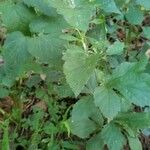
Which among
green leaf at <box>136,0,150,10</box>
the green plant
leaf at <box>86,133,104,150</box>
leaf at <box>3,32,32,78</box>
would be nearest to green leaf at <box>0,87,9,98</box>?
the green plant

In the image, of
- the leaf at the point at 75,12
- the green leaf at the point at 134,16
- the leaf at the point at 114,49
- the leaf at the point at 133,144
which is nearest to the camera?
the leaf at the point at 75,12

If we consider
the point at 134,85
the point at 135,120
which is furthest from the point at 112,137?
the point at 134,85

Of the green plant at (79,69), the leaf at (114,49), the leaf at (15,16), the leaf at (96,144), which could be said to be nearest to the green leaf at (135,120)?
the green plant at (79,69)

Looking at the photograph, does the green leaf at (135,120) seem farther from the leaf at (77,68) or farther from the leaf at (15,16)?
the leaf at (15,16)

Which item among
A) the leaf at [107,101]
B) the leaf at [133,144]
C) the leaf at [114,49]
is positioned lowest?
the leaf at [133,144]

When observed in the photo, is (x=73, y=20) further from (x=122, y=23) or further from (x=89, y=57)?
(x=122, y=23)

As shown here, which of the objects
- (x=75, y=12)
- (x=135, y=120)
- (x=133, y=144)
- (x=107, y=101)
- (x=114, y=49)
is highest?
(x=75, y=12)

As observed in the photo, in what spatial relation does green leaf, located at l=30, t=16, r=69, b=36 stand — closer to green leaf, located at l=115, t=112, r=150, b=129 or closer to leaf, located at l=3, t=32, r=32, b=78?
leaf, located at l=3, t=32, r=32, b=78

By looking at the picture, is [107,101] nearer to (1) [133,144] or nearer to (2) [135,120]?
(2) [135,120]
